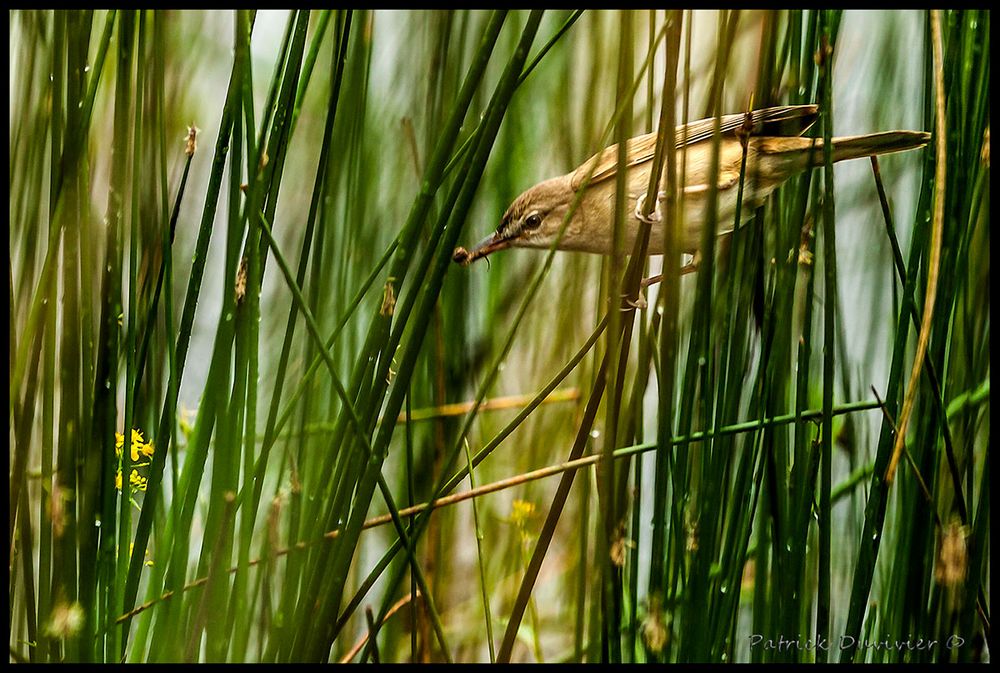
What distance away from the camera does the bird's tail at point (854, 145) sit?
609 mm

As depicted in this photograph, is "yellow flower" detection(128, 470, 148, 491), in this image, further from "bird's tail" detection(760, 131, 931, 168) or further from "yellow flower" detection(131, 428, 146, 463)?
"bird's tail" detection(760, 131, 931, 168)

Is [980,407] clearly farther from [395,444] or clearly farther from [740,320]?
[395,444]

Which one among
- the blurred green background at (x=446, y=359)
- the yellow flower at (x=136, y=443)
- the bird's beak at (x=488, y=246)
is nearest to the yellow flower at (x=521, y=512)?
the blurred green background at (x=446, y=359)

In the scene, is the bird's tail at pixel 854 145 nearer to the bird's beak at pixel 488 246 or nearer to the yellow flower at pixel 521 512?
the bird's beak at pixel 488 246

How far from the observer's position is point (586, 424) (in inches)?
23.3

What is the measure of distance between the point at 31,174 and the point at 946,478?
0.81 m

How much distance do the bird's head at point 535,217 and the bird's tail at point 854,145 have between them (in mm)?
174

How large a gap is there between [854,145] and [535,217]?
0.27 metres

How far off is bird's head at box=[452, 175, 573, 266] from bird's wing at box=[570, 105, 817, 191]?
0.7 inches

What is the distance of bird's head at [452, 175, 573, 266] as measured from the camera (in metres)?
0.69

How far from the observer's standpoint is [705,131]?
2.06ft

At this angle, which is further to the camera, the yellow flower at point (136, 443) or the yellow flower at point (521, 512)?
the yellow flower at point (521, 512)

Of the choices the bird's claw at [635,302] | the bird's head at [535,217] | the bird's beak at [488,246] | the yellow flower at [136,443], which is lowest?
the yellow flower at [136,443]

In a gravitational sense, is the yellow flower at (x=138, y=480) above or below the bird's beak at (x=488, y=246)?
below
